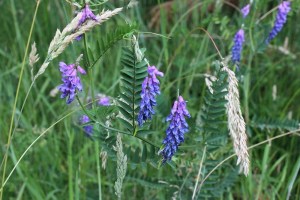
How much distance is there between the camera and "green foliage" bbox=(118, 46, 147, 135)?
1.38m

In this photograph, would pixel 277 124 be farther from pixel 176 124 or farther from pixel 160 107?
pixel 176 124

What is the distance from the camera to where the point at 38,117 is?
266 centimetres

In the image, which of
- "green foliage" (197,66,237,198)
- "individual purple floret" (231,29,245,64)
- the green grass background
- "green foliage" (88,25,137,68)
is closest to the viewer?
"green foliage" (88,25,137,68)

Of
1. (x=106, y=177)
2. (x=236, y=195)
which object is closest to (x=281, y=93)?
(x=236, y=195)

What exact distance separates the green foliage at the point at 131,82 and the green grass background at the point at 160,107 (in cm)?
25

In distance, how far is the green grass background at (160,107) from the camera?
198cm

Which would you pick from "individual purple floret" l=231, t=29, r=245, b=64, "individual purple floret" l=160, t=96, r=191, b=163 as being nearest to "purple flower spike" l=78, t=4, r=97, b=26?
"individual purple floret" l=160, t=96, r=191, b=163

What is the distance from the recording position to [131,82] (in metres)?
1.42

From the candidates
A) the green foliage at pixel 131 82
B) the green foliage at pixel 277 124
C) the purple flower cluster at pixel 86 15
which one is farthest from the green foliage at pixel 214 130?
the purple flower cluster at pixel 86 15

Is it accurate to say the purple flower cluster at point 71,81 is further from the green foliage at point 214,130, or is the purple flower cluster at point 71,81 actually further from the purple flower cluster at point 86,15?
the green foliage at point 214,130

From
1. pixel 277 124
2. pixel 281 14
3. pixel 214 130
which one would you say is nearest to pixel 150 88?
pixel 214 130

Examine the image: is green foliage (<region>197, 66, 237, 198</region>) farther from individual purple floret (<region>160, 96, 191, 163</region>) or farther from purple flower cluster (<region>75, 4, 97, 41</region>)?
purple flower cluster (<region>75, 4, 97, 41</region>)

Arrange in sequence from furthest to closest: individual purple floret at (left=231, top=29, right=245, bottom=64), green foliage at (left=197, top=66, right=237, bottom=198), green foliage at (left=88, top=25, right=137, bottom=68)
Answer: individual purple floret at (left=231, top=29, right=245, bottom=64) < green foliage at (left=197, top=66, right=237, bottom=198) < green foliage at (left=88, top=25, right=137, bottom=68)

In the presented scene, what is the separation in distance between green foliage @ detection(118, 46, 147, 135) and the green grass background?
248 mm
